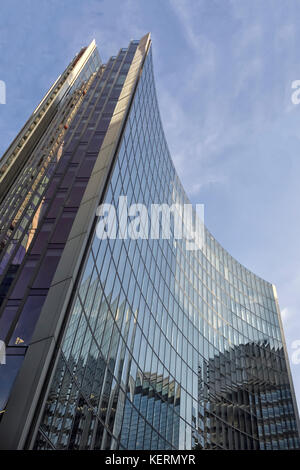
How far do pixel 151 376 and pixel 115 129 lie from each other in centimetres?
1948

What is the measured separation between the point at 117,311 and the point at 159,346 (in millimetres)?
9091

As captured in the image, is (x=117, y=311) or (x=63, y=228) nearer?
(x=63, y=228)

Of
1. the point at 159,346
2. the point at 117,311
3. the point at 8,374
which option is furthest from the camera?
the point at 159,346

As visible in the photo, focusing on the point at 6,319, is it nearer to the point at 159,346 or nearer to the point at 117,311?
the point at 117,311

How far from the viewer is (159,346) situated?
33.3 meters

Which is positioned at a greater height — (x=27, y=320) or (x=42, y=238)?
(x=42, y=238)

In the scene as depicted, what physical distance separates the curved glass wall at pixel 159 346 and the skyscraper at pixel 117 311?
0.15 metres

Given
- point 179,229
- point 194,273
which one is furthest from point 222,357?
point 179,229

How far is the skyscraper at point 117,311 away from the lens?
18031 mm

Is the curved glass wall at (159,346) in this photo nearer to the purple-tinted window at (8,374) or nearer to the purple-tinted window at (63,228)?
the purple-tinted window at (8,374)

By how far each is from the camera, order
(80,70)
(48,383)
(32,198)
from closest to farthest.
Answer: (48,383) < (32,198) < (80,70)

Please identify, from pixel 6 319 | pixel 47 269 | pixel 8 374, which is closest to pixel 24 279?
pixel 47 269

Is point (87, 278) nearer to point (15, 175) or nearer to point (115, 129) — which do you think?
point (115, 129)
